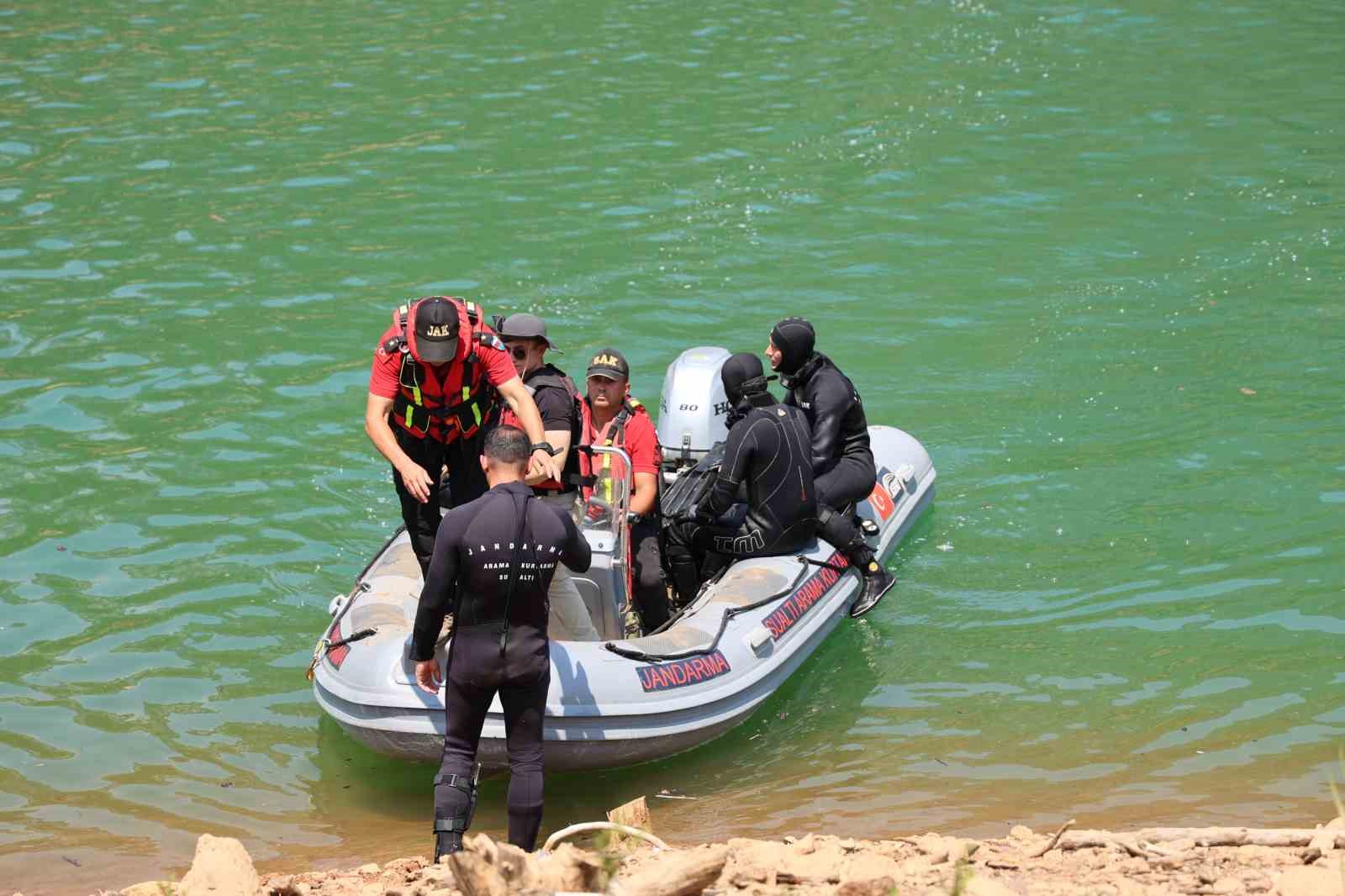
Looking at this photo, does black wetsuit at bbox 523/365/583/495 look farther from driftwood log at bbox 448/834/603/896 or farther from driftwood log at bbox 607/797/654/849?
driftwood log at bbox 448/834/603/896

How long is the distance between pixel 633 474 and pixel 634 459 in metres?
0.09

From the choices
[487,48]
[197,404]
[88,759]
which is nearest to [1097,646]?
[88,759]

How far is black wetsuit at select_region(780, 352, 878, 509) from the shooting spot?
344 inches

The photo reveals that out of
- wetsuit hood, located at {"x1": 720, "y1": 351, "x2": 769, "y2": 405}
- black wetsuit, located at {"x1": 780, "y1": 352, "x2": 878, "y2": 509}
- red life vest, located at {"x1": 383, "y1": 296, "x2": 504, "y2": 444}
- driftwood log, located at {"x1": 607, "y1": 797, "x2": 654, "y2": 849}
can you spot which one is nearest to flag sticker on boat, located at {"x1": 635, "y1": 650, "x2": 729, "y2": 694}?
driftwood log, located at {"x1": 607, "y1": 797, "x2": 654, "y2": 849}

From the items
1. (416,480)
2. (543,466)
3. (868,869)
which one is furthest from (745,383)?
(868,869)

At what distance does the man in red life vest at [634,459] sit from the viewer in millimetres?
7684

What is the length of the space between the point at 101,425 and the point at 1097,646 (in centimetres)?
725

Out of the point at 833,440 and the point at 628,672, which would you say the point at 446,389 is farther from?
the point at 833,440

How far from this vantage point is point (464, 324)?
693 cm

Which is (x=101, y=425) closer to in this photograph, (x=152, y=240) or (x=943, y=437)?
(x=152, y=240)

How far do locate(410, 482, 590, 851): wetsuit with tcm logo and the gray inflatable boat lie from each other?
22.8 inches

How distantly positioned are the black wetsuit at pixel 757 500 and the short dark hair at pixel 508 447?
2.43m

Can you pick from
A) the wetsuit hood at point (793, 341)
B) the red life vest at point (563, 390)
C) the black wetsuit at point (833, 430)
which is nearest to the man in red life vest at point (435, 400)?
the red life vest at point (563, 390)

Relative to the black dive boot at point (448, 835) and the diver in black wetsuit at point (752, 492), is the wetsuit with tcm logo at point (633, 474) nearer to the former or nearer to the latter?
the diver in black wetsuit at point (752, 492)
